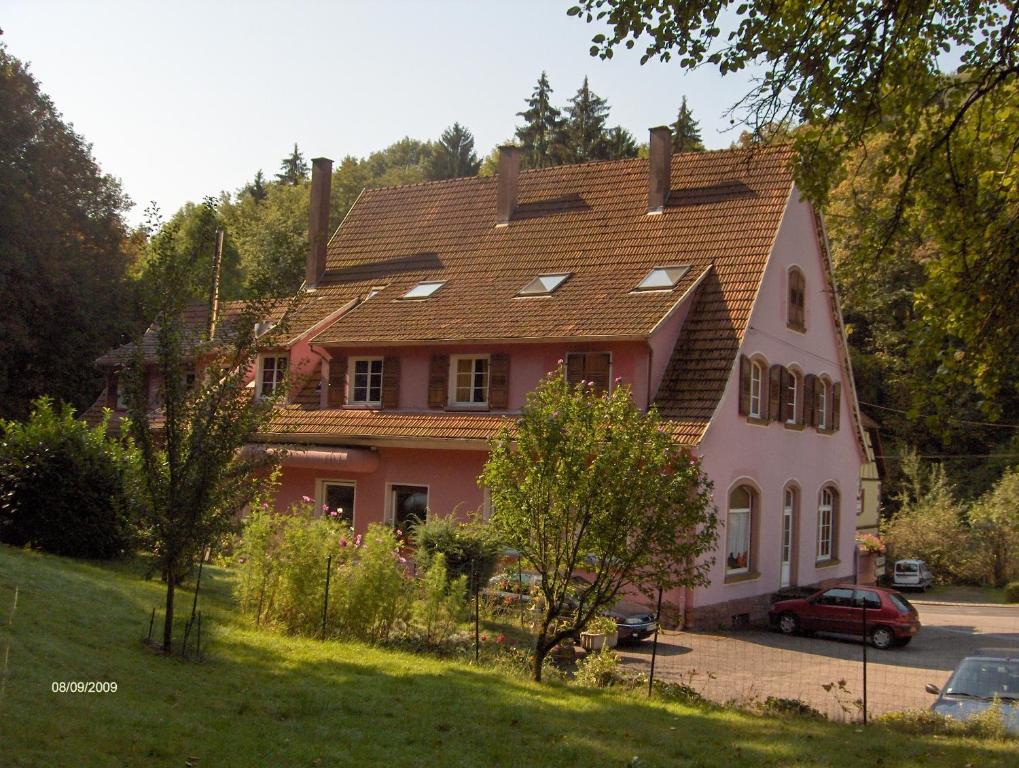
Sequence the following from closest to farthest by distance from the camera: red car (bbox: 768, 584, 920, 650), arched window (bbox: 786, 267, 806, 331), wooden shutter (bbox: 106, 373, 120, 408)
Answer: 1. red car (bbox: 768, 584, 920, 650)
2. arched window (bbox: 786, 267, 806, 331)
3. wooden shutter (bbox: 106, 373, 120, 408)

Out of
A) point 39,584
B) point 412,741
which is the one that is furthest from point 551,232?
point 412,741

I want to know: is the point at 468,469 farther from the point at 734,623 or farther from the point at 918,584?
the point at 918,584

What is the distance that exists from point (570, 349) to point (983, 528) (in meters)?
28.6

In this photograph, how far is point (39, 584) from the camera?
1380 cm

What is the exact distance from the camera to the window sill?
23.9m

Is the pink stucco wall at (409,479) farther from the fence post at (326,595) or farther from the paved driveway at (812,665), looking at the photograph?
the fence post at (326,595)

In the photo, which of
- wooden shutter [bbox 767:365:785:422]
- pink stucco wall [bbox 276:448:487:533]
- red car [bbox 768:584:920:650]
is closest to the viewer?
red car [bbox 768:584:920:650]

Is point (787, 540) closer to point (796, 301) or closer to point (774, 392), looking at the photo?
point (774, 392)

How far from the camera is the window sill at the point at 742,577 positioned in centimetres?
2388

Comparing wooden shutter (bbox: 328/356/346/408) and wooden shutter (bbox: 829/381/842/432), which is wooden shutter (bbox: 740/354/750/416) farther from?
wooden shutter (bbox: 328/356/346/408)

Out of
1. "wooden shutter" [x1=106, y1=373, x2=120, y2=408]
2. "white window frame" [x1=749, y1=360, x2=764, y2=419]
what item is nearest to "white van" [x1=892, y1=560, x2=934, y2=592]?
"white window frame" [x1=749, y1=360, x2=764, y2=419]

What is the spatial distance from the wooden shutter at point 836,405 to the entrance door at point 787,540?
3.61 metres

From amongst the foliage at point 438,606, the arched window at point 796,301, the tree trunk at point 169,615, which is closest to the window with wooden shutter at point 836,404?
the arched window at point 796,301

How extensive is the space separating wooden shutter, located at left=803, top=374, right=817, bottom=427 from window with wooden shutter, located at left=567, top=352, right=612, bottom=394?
292 inches
